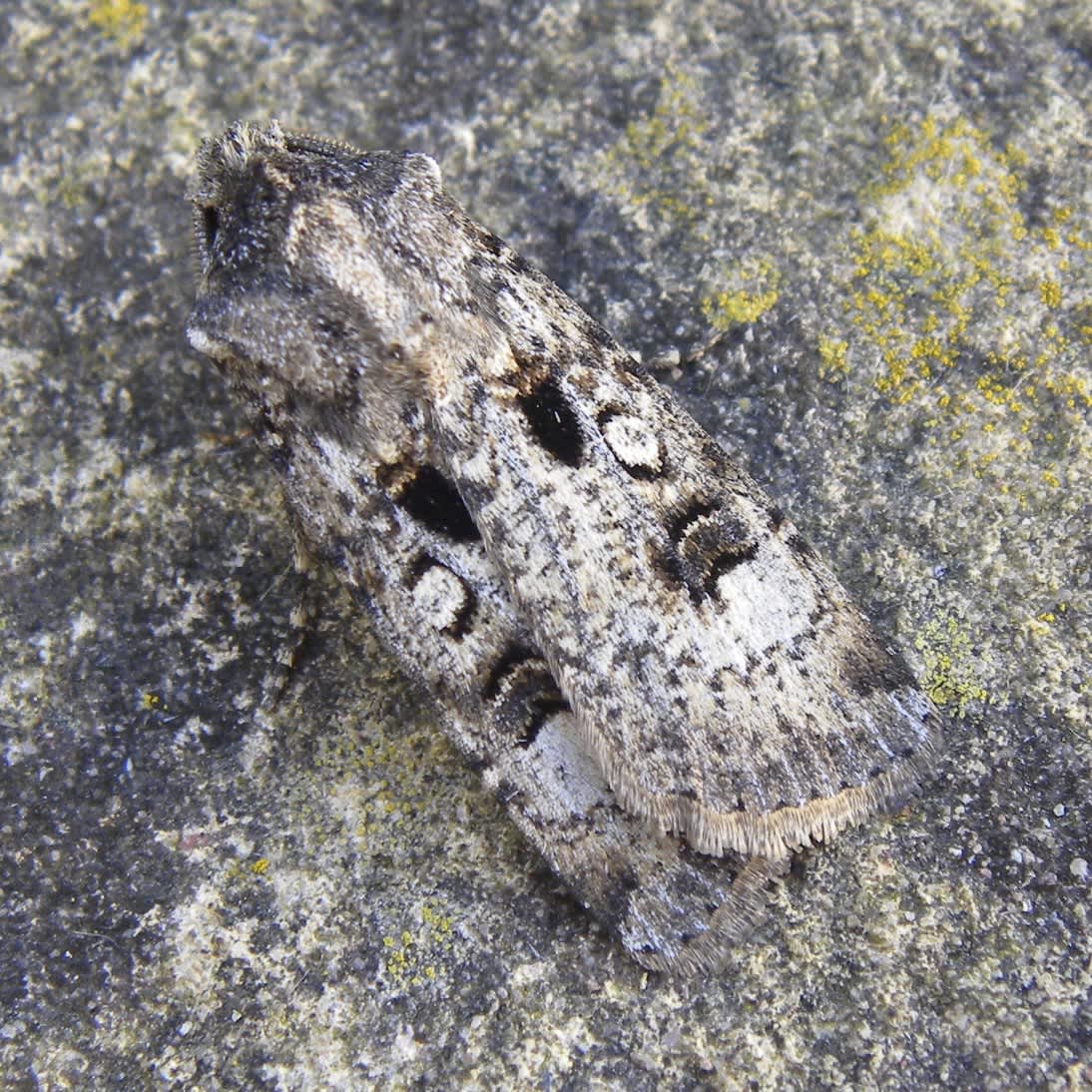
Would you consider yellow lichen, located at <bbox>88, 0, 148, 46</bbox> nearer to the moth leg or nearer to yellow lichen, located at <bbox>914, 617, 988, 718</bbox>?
the moth leg

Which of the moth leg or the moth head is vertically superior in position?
the moth head

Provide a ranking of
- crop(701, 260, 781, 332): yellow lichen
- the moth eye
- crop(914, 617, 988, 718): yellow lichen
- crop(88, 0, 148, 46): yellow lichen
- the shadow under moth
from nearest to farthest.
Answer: the shadow under moth → crop(914, 617, 988, 718): yellow lichen → the moth eye → crop(701, 260, 781, 332): yellow lichen → crop(88, 0, 148, 46): yellow lichen

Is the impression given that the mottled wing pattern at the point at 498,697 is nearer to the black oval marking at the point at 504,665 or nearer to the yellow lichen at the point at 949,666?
the black oval marking at the point at 504,665

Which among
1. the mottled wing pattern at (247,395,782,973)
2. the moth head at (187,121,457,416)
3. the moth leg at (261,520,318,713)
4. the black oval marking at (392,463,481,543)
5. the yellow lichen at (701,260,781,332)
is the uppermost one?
the yellow lichen at (701,260,781,332)

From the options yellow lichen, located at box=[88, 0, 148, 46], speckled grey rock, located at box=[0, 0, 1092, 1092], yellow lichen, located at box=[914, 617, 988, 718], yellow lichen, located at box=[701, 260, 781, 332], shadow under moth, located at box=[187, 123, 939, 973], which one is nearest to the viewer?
shadow under moth, located at box=[187, 123, 939, 973]

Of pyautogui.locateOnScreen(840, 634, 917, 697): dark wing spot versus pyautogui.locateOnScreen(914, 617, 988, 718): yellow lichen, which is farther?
pyautogui.locateOnScreen(914, 617, 988, 718): yellow lichen

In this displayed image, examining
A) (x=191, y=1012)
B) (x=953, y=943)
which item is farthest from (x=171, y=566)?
(x=953, y=943)

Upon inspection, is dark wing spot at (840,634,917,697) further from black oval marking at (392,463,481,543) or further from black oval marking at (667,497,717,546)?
black oval marking at (392,463,481,543)

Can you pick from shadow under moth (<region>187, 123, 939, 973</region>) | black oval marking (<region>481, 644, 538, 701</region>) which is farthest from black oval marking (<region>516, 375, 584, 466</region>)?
black oval marking (<region>481, 644, 538, 701</region>)
